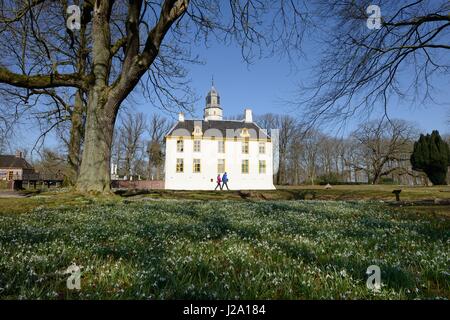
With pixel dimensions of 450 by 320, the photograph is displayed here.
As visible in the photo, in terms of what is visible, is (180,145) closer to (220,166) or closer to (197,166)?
(197,166)

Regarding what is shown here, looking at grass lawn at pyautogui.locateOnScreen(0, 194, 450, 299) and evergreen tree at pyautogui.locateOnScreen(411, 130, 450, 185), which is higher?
evergreen tree at pyautogui.locateOnScreen(411, 130, 450, 185)

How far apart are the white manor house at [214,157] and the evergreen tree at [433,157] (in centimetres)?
2491

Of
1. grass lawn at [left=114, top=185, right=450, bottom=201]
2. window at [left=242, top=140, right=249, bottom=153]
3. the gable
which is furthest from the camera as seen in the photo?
window at [left=242, top=140, right=249, bottom=153]

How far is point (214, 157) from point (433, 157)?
36.6 meters

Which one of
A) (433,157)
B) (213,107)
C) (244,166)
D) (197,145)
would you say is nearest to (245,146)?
(244,166)

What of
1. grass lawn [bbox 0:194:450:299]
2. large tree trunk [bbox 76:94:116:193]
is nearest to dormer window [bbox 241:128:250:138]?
large tree trunk [bbox 76:94:116:193]

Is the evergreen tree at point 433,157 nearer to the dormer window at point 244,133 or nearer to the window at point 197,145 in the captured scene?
the dormer window at point 244,133

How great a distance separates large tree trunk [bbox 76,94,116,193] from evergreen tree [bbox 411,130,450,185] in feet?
177

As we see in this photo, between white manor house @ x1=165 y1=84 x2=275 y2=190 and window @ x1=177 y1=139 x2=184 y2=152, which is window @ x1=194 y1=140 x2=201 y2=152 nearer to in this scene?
white manor house @ x1=165 y1=84 x2=275 y2=190

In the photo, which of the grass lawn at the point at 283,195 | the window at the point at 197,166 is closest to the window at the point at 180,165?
the window at the point at 197,166

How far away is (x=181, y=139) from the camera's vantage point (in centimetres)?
5472

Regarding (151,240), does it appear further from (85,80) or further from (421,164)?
(421,164)

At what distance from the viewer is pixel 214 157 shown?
55312 mm

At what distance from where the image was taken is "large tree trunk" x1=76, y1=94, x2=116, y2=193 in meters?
12.4
